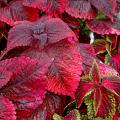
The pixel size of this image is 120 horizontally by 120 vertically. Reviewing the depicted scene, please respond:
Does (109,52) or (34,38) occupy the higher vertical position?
(34,38)

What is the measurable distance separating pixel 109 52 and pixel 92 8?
16cm

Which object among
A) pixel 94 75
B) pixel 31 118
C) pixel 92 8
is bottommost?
pixel 31 118

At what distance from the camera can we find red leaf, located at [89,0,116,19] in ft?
3.76

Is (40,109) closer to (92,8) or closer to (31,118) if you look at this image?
(31,118)

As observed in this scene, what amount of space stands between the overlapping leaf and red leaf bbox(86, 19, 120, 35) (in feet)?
0.85

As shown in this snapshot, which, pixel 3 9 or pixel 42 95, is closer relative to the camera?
pixel 42 95

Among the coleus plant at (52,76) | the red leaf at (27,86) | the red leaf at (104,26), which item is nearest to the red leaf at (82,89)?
the coleus plant at (52,76)

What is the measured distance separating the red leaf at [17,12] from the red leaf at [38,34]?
0.54 ft

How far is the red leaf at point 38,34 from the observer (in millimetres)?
909

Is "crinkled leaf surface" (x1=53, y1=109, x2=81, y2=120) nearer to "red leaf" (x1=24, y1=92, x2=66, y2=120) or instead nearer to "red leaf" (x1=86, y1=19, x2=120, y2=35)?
"red leaf" (x1=24, y1=92, x2=66, y2=120)

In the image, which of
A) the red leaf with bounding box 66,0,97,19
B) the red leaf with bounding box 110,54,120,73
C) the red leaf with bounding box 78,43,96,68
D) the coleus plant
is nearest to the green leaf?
the coleus plant

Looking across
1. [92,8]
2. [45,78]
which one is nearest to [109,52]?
[92,8]

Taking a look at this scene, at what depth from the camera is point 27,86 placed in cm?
84

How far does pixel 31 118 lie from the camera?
35.2 inches
